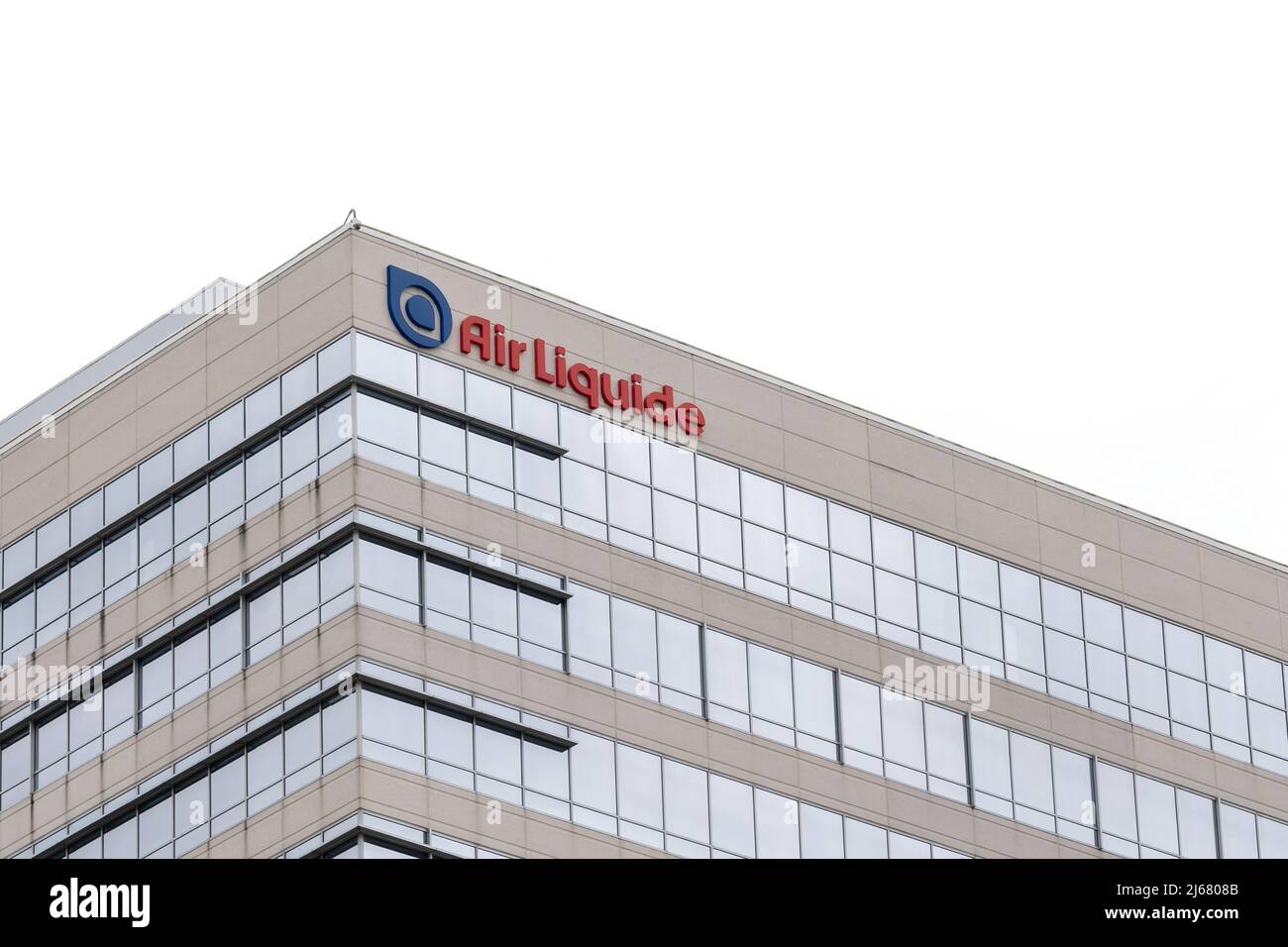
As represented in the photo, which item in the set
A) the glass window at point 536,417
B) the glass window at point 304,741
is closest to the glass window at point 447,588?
the glass window at point 304,741

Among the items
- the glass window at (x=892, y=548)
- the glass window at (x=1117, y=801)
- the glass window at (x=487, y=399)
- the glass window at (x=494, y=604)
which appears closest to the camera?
the glass window at (x=494, y=604)

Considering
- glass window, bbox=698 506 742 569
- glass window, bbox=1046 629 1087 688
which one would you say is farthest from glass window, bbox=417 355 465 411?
glass window, bbox=1046 629 1087 688

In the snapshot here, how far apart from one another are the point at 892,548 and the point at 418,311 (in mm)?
12634

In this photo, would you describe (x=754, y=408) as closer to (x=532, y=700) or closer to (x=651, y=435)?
(x=651, y=435)

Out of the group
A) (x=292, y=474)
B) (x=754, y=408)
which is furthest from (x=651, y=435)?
(x=292, y=474)

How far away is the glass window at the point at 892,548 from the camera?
71812mm

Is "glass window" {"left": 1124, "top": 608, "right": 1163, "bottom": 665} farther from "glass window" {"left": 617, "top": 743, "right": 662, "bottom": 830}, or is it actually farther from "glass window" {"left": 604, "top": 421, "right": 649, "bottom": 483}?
"glass window" {"left": 617, "top": 743, "right": 662, "bottom": 830}

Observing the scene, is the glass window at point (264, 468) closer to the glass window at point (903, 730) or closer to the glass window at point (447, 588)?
the glass window at point (447, 588)

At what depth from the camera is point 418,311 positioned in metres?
65.1

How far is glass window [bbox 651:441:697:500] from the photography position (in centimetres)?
6825

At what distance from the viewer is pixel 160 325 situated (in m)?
70.9

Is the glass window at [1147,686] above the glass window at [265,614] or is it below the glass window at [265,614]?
above

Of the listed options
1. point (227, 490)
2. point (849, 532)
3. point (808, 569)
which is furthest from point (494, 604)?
point (849, 532)

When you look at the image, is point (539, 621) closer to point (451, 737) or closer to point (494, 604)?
point (494, 604)
